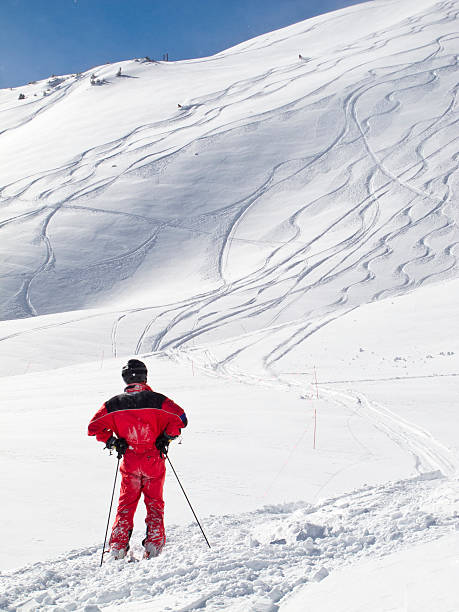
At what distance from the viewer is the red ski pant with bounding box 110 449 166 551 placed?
4219 millimetres

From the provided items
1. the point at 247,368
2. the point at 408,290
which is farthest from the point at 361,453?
the point at 408,290

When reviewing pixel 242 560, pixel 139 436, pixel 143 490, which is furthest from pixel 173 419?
pixel 242 560

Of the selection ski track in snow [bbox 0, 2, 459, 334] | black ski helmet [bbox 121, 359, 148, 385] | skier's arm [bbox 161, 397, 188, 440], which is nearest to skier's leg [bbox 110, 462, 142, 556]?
skier's arm [bbox 161, 397, 188, 440]

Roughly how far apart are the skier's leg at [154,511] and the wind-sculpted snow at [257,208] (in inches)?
326

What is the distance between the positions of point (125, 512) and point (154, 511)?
0.73 ft

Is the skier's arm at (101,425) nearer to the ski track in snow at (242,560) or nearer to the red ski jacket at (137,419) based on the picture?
the red ski jacket at (137,419)

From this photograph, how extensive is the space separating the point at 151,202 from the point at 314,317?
45.9ft

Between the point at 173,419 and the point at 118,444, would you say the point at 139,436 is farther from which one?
the point at 173,419

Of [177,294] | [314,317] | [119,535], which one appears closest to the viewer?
[119,535]

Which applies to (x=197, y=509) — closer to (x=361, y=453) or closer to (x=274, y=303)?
(x=361, y=453)

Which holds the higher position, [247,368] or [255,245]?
[255,245]

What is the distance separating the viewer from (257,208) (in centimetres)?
2777

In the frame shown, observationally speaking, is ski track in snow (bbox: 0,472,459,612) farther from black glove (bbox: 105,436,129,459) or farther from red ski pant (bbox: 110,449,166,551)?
black glove (bbox: 105,436,129,459)

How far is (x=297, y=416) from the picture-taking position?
8102 mm
